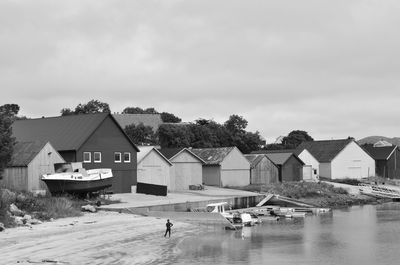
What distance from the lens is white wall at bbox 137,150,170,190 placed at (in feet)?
209

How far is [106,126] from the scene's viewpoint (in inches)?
2363

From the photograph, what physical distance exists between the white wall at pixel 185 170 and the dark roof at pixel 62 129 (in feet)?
26.9

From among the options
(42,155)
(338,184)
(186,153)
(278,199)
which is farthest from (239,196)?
(338,184)

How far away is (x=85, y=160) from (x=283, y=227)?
68.0ft

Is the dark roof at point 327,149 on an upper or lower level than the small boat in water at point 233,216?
upper

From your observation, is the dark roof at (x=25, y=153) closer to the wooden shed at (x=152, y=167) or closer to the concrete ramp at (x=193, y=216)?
the concrete ramp at (x=193, y=216)

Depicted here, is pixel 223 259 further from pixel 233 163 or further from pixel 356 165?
pixel 356 165

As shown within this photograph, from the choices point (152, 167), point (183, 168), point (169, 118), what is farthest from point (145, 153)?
point (169, 118)

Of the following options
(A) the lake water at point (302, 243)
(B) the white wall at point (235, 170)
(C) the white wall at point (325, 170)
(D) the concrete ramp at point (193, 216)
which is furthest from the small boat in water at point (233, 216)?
(C) the white wall at point (325, 170)

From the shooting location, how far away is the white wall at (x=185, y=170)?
226 feet

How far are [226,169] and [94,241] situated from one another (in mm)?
41397

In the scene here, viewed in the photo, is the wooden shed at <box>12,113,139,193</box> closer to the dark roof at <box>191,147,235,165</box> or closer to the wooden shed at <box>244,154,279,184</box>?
the dark roof at <box>191,147,235,165</box>

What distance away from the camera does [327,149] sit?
93625mm

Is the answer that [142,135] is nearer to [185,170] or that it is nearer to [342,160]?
[185,170]
